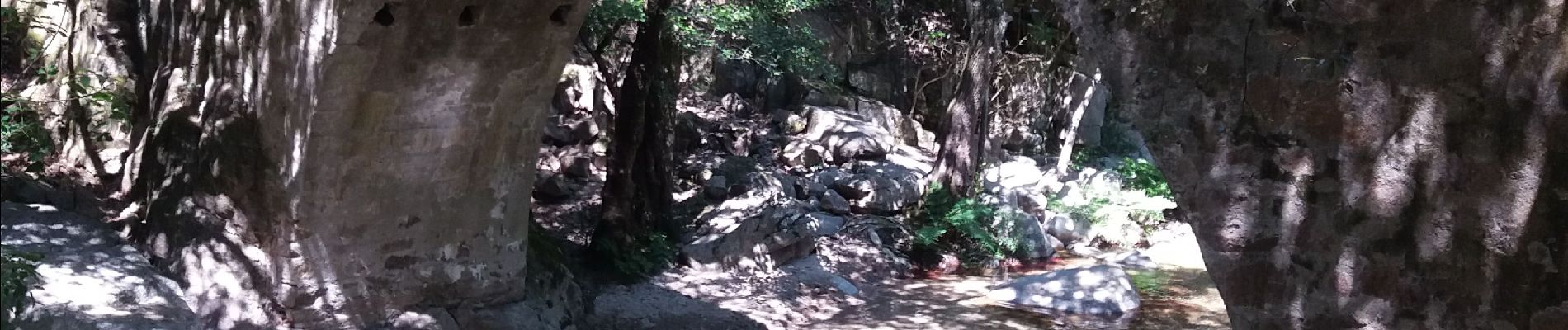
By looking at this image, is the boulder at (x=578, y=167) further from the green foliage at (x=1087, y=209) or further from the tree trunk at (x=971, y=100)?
the green foliage at (x=1087, y=209)

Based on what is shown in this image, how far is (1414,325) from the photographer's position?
2320 millimetres

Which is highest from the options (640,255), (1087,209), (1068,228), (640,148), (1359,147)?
(640,148)

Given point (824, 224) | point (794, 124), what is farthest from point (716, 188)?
point (794, 124)

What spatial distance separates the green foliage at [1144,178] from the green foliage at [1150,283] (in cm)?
292

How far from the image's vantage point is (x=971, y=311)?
7980 millimetres

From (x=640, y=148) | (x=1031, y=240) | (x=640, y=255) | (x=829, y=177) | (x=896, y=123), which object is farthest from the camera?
(x=896, y=123)

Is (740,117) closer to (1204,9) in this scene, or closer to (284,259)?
(284,259)

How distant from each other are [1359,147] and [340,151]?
3665 millimetres

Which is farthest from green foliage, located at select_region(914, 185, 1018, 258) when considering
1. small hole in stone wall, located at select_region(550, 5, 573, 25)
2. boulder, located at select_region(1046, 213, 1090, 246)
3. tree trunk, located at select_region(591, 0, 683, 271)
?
small hole in stone wall, located at select_region(550, 5, 573, 25)

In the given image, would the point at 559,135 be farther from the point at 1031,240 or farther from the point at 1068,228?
the point at 1068,228

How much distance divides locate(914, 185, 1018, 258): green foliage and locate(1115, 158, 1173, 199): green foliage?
321 centimetres

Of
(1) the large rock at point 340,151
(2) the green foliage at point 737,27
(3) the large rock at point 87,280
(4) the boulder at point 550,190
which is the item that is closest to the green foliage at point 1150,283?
(2) the green foliage at point 737,27

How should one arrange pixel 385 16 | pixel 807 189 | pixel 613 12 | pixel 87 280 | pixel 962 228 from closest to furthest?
pixel 385 16
pixel 87 280
pixel 613 12
pixel 962 228
pixel 807 189

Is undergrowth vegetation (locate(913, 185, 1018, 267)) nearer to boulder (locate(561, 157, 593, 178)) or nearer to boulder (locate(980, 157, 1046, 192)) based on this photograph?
boulder (locate(980, 157, 1046, 192))
